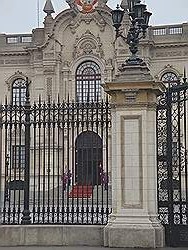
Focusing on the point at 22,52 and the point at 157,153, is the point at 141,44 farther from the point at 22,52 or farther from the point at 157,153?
the point at 157,153

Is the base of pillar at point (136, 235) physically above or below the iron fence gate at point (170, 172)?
below

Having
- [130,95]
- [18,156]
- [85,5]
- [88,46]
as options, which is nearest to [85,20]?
[85,5]

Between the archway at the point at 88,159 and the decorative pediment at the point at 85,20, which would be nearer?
the archway at the point at 88,159

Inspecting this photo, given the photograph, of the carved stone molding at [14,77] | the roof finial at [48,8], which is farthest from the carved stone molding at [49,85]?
the roof finial at [48,8]

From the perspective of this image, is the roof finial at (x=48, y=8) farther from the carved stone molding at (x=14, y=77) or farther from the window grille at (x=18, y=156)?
the window grille at (x=18, y=156)

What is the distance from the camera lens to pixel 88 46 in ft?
136

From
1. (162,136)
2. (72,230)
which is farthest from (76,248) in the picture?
(162,136)

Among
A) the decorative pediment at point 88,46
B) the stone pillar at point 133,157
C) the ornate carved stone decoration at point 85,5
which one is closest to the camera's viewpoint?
the stone pillar at point 133,157

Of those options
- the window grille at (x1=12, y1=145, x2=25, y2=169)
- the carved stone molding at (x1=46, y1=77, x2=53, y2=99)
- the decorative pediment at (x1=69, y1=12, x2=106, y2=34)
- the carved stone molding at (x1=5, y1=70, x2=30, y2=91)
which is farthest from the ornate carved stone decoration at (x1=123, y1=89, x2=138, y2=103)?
the carved stone molding at (x1=5, y1=70, x2=30, y2=91)

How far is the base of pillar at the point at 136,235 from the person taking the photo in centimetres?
1137

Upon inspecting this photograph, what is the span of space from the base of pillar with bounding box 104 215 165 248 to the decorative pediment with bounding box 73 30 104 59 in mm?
30459

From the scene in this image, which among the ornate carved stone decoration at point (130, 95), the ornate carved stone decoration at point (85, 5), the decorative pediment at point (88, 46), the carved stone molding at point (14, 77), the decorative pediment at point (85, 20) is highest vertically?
the ornate carved stone decoration at point (85, 5)

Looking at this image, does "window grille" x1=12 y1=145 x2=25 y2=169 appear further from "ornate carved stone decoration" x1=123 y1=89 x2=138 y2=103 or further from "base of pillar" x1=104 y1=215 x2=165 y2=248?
"base of pillar" x1=104 y1=215 x2=165 y2=248

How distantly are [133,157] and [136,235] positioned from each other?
1.67 metres
